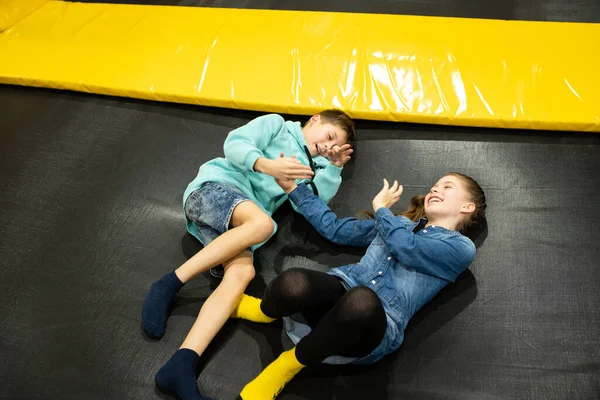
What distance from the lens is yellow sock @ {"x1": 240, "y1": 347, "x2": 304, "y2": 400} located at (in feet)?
4.91

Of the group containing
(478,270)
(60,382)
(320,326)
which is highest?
(320,326)

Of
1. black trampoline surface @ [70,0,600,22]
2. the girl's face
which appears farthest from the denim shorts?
black trampoline surface @ [70,0,600,22]

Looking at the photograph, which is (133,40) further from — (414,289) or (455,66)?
(414,289)

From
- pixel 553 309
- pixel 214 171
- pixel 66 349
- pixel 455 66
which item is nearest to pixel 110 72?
pixel 214 171

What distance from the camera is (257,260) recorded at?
1870 mm

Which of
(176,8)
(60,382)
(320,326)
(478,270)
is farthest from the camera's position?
(176,8)

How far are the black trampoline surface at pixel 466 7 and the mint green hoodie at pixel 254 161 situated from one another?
1123mm

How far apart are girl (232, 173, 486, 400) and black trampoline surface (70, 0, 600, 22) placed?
131 cm

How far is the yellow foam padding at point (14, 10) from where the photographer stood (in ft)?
9.34

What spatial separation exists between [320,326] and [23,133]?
5.88 feet

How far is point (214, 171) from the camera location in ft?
6.07

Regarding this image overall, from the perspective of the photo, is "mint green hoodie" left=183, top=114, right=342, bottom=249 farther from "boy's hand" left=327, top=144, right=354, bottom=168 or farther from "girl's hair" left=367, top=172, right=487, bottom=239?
"girl's hair" left=367, top=172, right=487, bottom=239

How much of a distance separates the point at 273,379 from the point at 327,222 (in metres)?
0.56

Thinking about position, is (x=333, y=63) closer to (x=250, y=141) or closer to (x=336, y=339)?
(x=250, y=141)
